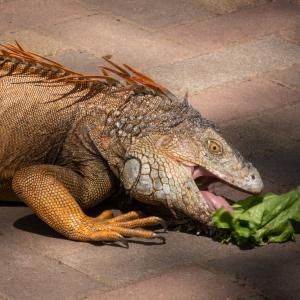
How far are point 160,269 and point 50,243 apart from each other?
80 centimetres

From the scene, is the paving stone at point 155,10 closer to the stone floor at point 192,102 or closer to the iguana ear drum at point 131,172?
the stone floor at point 192,102

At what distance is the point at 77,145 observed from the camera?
24.8 feet

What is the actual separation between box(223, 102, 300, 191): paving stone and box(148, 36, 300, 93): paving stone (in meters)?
0.77

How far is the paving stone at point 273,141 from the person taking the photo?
323 inches

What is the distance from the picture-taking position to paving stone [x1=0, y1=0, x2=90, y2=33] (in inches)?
428

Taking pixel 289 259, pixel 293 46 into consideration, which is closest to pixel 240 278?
pixel 289 259

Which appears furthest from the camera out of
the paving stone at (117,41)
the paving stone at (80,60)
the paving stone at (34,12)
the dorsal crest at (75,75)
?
the paving stone at (34,12)

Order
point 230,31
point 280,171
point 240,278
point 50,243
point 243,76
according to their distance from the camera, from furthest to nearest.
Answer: point 230,31, point 243,76, point 280,171, point 50,243, point 240,278

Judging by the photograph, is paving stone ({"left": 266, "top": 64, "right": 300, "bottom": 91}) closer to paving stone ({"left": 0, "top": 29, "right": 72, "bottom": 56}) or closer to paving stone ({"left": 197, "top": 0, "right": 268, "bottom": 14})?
paving stone ({"left": 197, "top": 0, "right": 268, "bottom": 14})

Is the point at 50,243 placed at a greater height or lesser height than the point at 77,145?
lesser

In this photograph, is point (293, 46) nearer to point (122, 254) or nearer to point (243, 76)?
point (243, 76)

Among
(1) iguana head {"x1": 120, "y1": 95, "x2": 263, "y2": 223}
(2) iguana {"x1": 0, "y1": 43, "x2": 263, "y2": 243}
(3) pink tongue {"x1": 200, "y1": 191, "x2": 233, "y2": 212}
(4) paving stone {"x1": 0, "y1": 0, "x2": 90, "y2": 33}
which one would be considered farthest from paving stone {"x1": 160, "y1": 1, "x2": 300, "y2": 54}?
(3) pink tongue {"x1": 200, "y1": 191, "x2": 233, "y2": 212}

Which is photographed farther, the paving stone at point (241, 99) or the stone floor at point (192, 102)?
the paving stone at point (241, 99)

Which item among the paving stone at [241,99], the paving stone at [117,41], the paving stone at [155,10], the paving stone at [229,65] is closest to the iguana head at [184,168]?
the paving stone at [241,99]
